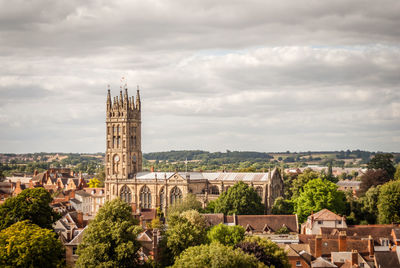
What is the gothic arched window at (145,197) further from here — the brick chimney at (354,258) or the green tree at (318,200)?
the brick chimney at (354,258)

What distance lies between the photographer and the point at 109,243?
6169cm

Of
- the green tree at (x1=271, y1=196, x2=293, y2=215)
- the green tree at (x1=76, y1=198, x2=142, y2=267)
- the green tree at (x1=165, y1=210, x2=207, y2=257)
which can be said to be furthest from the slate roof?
the green tree at (x1=76, y1=198, x2=142, y2=267)

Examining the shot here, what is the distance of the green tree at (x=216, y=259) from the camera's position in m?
51.2

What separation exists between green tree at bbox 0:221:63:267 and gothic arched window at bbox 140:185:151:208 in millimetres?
56789

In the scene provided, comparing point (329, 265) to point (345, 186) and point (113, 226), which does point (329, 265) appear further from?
point (345, 186)

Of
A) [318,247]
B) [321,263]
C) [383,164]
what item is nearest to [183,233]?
[318,247]

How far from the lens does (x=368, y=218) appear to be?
97.6 meters

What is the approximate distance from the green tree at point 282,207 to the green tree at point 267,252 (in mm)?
38531

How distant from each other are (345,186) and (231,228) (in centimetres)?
11690

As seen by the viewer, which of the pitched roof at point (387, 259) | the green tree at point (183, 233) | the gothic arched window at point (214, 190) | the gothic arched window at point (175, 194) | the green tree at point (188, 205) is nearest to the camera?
the pitched roof at point (387, 259)

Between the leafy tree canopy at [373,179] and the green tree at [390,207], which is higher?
the leafy tree canopy at [373,179]

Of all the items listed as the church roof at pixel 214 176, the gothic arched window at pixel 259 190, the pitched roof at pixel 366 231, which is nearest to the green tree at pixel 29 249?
the pitched roof at pixel 366 231

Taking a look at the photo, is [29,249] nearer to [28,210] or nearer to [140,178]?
[28,210]

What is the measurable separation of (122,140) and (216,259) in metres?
76.0
